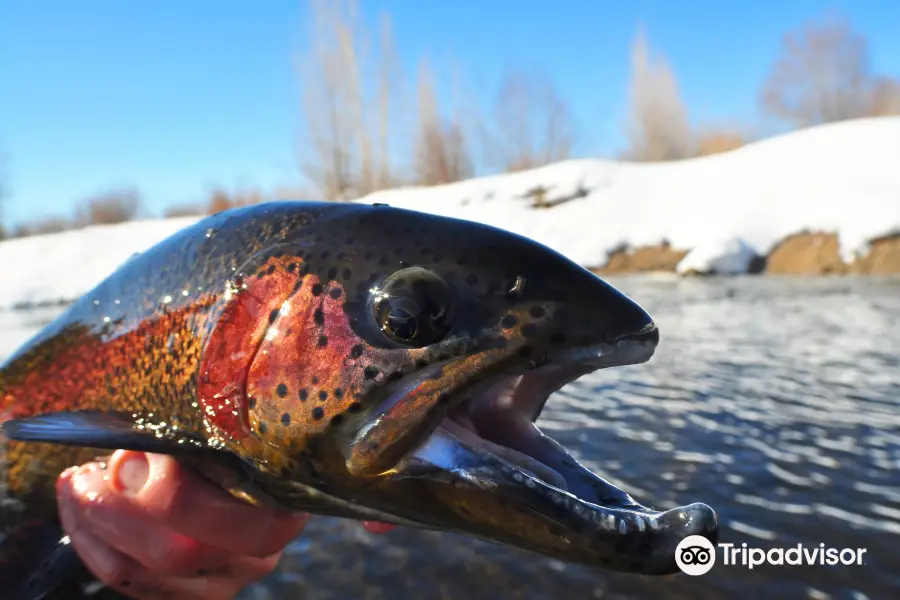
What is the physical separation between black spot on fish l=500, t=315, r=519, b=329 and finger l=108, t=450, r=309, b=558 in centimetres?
109

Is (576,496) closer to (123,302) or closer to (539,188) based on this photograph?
(123,302)

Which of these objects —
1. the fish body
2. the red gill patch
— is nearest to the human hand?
the fish body

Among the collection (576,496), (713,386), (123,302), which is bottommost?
(713,386)

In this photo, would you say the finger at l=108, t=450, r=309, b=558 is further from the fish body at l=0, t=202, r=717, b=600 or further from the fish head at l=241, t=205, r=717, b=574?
the fish head at l=241, t=205, r=717, b=574

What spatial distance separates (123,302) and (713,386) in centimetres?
537

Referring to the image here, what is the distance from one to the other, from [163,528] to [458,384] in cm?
122

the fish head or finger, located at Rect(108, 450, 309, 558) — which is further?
finger, located at Rect(108, 450, 309, 558)

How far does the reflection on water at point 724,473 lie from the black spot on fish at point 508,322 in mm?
1737

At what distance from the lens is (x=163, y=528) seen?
80.0 inches

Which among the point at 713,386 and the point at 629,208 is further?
the point at 629,208

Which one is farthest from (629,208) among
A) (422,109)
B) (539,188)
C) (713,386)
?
(422,109)

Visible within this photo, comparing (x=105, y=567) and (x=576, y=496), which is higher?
(x=576, y=496)

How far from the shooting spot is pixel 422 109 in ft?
134

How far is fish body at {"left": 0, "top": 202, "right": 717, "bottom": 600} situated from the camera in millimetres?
1425
